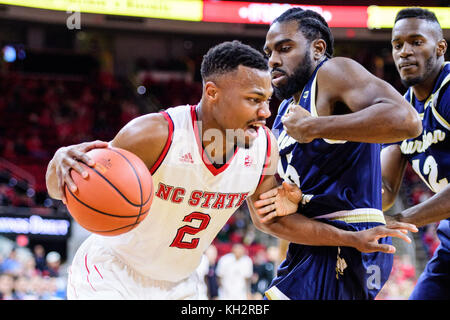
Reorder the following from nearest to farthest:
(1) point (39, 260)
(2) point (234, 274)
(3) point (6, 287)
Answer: (3) point (6, 287)
(1) point (39, 260)
(2) point (234, 274)

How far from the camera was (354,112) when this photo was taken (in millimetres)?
2408

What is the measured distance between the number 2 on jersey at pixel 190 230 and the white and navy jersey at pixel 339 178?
0.54 m

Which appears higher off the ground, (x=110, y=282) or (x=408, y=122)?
(x=408, y=122)

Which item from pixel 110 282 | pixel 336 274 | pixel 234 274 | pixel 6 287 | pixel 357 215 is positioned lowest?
pixel 234 274

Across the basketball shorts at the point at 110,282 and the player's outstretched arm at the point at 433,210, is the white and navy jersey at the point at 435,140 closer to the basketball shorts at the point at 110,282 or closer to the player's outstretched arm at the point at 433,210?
the player's outstretched arm at the point at 433,210

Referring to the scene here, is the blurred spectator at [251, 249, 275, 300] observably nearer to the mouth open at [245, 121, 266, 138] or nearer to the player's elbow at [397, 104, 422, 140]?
the mouth open at [245, 121, 266, 138]

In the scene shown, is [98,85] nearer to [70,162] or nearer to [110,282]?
[110,282]

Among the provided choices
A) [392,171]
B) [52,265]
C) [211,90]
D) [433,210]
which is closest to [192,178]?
[211,90]

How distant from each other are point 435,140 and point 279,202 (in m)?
1.14

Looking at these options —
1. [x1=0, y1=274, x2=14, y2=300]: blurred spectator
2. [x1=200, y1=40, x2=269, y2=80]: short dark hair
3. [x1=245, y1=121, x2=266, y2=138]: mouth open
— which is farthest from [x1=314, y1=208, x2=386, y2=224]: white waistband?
[x1=0, y1=274, x2=14, y2=300]: blurred spectator

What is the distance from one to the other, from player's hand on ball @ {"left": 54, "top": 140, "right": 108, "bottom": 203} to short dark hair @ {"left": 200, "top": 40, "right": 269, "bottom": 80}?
0.73m

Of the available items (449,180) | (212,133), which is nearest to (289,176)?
(212,133)

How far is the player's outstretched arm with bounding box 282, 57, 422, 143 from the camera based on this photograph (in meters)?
2.29
